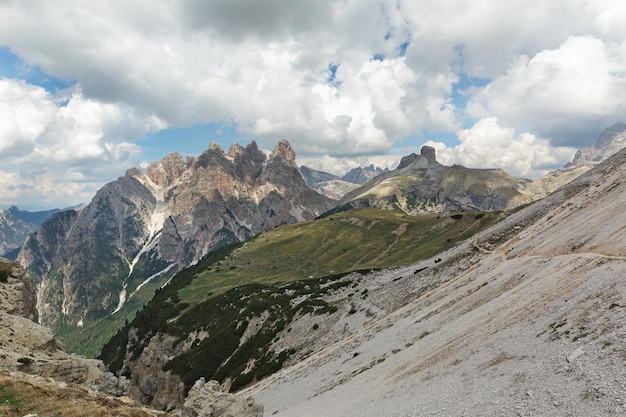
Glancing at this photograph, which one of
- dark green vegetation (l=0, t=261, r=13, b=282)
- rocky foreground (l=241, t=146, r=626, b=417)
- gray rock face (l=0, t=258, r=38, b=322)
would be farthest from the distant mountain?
dark green vegetation (l=0, t=261, r=13, b=282)

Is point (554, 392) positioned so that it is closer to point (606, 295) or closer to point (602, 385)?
point (602, 385)

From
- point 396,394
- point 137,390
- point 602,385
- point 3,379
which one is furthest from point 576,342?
point 137,390

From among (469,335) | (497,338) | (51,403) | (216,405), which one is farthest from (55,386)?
(497,338)

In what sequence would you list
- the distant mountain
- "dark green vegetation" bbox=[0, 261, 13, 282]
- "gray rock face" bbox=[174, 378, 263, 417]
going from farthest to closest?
"dark green vegetation" bbox=[0, 261, 13, 282] → "gray rock face" bbox=[174, 378, 263, 417] → the distant mountain

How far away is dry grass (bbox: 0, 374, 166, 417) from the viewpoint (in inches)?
793

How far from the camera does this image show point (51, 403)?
21.7 metres

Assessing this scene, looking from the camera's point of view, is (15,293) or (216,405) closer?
(216,405)

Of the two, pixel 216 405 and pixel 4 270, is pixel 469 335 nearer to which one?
pixel 216 405

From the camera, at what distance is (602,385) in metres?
16.1

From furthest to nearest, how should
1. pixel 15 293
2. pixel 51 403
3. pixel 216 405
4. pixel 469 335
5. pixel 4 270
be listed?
pixel 4 270, pixel 15 293, pixel 216 405, pixel 469 335, pixel 51 403

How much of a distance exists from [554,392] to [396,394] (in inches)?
467

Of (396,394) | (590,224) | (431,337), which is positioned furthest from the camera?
(590,224)

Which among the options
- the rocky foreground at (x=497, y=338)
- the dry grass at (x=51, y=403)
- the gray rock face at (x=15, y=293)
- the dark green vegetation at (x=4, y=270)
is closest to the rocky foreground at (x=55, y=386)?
the dry grass at (x=51, y=403)

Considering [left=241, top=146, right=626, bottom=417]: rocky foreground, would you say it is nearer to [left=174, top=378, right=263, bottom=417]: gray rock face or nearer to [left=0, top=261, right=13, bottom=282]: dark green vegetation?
[left=174, top=378, right=263, bottom=417]: gray rock face
